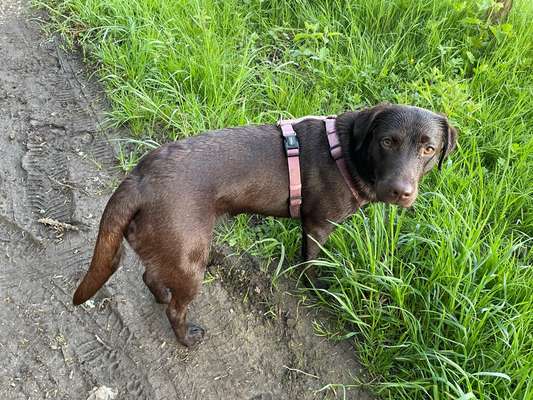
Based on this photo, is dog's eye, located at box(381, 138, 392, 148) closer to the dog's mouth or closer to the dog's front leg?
the dog's mouth

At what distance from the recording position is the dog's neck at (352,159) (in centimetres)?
237

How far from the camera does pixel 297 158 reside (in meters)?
2.33

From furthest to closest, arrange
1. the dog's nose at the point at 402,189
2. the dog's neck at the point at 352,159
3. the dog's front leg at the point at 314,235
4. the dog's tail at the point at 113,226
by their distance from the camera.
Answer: the dog's front leg at the point at 314,235, the dog's neck at the point at 352,159, the dog's nose at the point at 402,189, the dog's tail at the point at 113,226

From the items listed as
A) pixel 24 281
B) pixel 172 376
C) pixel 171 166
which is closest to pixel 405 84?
pixel 171 166

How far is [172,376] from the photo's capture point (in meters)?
2.33

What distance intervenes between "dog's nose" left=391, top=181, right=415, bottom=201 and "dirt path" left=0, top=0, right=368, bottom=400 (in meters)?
0.85

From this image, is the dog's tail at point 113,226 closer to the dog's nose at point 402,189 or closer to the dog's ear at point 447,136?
the dog's nose at point 402,189

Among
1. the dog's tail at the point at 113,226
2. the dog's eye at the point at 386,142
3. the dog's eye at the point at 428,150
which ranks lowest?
the dog's tail at the point at 113,226

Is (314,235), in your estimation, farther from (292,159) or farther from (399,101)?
(399,101)

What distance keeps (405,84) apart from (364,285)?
5.73ft

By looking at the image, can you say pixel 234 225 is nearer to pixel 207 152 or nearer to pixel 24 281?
pixel 207 152

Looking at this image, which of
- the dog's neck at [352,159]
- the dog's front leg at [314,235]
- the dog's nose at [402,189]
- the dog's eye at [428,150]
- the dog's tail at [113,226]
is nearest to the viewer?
the dog's tail at [113,226]

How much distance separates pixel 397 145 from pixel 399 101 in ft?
4.18

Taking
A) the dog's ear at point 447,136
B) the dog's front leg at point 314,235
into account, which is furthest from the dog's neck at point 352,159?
the dog's ear at point 447,136
